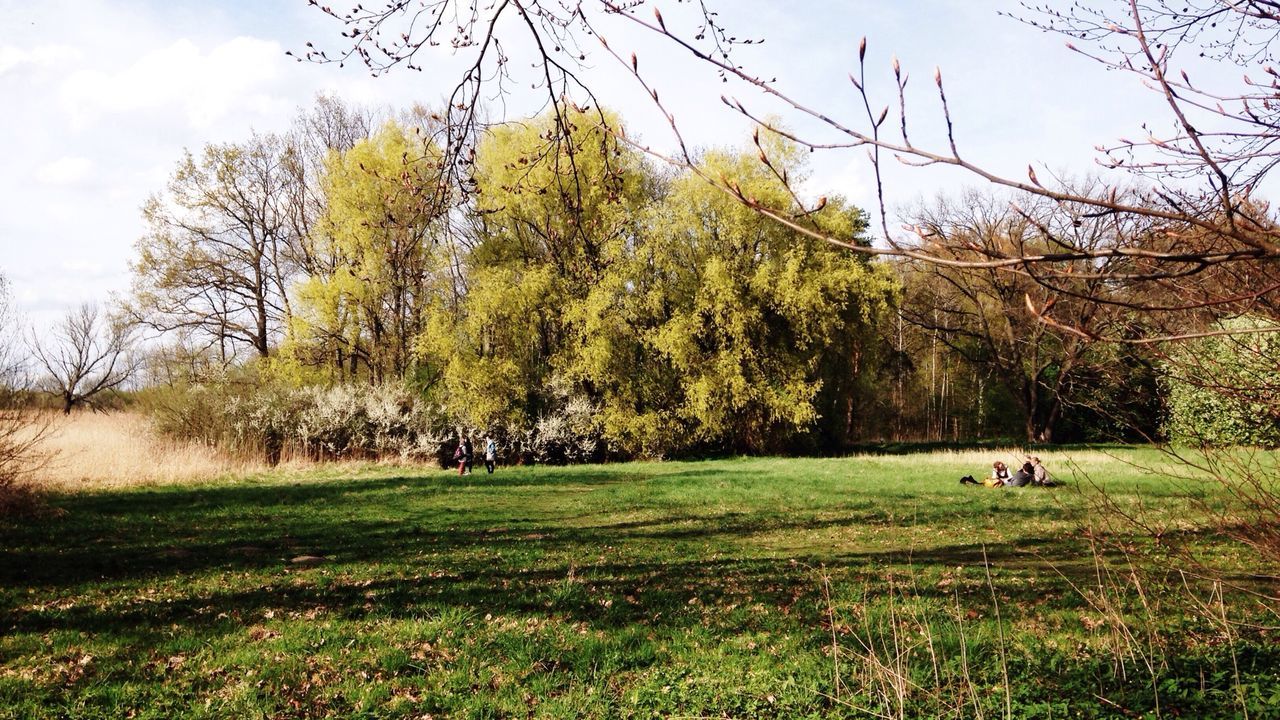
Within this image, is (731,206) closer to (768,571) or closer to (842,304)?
(842,304)

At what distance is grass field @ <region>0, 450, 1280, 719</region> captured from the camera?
461 centimetres

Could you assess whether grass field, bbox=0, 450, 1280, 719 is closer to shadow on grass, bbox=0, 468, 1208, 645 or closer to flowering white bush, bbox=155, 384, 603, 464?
shadow on grass, bbox=0, 468, 1208, 645

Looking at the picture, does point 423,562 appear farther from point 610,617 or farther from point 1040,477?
point 1040,477

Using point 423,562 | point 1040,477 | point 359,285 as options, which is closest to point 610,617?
point 423,562

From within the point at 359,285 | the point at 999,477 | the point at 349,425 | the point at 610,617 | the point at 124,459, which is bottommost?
the point at 610,617

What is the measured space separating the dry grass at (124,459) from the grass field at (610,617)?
2.74m

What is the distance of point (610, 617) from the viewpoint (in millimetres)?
6531

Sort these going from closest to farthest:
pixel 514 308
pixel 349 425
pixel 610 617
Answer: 1. pixel 610 617
2. pixel 349 425
3. pixel 514 308

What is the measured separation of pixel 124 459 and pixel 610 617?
15.5 meters

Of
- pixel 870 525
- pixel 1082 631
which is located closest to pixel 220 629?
pixel 1082 631

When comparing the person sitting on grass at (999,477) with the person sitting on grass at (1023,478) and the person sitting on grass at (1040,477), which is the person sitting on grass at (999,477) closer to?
the person sitting on grass at (1023,478)

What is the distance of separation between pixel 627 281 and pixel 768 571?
19.7 metres

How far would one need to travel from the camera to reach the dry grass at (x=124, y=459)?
1465cm

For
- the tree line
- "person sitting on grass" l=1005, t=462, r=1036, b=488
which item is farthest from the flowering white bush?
"person sitting on grass" l=1005, t=462, r=1036, b=488
